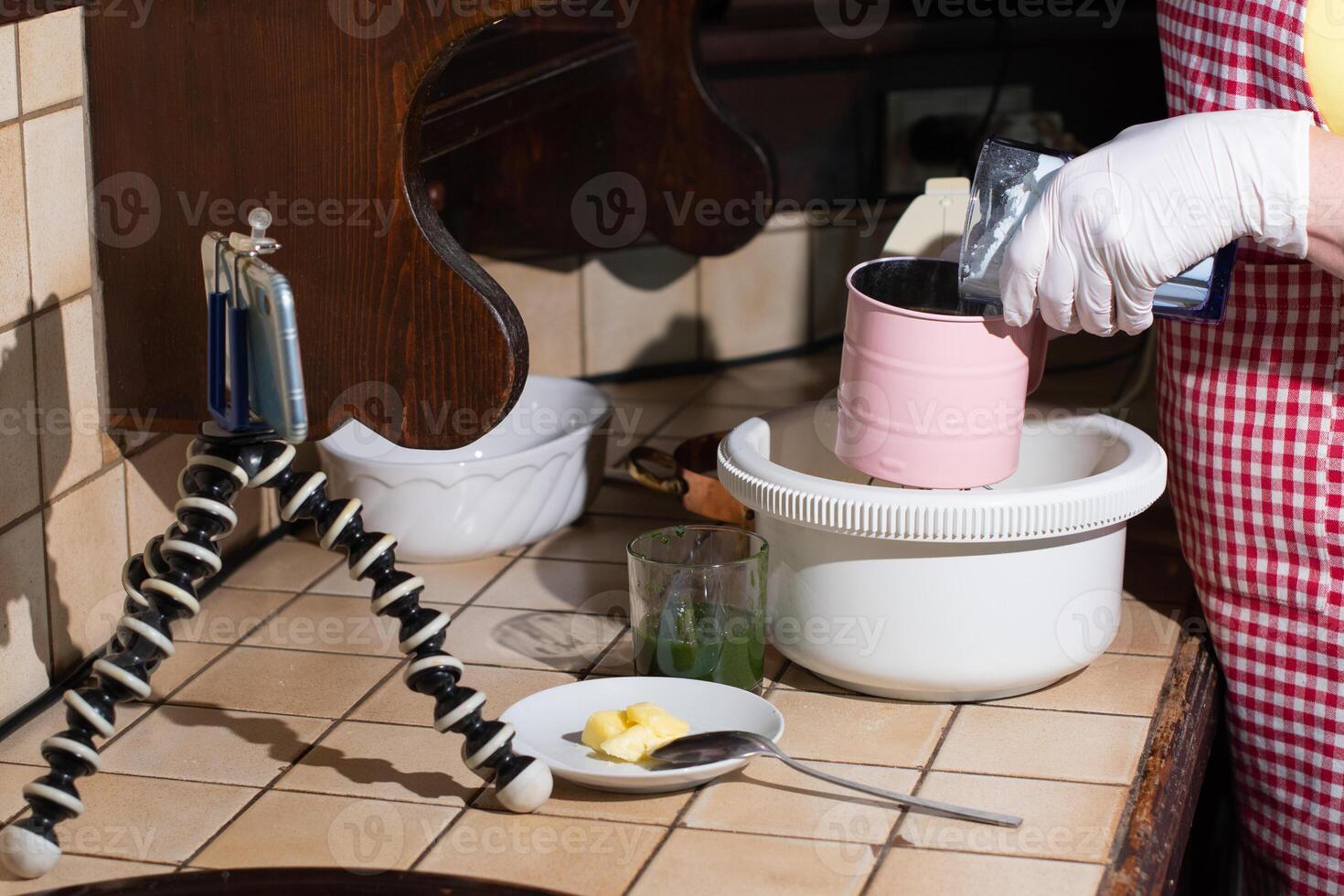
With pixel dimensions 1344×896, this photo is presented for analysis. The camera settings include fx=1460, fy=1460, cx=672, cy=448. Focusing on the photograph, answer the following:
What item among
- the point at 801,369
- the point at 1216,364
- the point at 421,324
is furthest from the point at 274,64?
the point at 801,369

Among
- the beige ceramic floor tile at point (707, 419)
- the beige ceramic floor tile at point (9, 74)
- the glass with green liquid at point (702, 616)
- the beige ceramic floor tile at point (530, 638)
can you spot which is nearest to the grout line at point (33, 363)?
the beige ceramic floor tile at point (9, 74)

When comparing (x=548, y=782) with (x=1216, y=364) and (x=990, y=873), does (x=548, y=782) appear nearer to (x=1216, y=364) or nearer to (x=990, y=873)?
(x=990, y=873)

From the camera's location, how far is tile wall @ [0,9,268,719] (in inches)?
31.7

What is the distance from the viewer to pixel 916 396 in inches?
31.2

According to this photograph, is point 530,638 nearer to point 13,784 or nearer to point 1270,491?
point 13,784

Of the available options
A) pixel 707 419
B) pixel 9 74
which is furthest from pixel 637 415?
pixel 9 74

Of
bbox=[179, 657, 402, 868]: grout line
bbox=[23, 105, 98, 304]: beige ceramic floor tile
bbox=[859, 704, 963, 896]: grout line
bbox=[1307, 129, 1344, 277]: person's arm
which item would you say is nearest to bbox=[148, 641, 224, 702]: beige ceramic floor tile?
bbox=[179, 657, 402, 868]: grout line

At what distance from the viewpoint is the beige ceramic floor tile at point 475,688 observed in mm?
839

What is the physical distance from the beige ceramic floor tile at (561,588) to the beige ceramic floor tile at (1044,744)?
0.86 ft

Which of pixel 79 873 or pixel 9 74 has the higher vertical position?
pixel 9 74

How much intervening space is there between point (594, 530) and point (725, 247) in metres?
0.37

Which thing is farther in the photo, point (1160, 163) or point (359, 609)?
point (359, 609)

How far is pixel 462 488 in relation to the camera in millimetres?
1033

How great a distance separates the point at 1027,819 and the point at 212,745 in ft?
1.45
